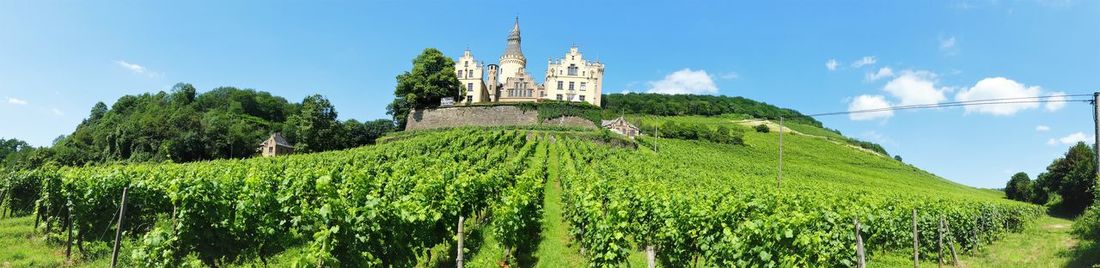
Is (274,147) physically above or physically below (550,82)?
below

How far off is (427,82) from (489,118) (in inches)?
395

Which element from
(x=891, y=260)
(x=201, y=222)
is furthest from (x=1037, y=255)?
(x=201, y=222)

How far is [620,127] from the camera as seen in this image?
64.8 meters

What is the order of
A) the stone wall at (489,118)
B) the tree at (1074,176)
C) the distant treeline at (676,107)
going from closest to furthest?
the tree at (1074,176)
the stone wall at (489,118)
the distant treeline at (676,107)

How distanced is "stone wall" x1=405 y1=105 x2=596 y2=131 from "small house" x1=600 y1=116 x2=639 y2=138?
1605 mm

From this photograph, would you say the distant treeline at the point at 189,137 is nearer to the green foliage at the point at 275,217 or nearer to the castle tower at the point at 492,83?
the castle tower at the point at 492,83

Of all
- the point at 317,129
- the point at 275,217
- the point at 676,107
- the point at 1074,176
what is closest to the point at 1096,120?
the point at 275,217

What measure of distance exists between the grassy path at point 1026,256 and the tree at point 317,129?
56864 millimetres

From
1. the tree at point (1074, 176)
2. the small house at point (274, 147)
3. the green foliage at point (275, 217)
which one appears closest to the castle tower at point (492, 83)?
the small house at point (274, 147)

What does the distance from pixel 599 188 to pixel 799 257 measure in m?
8.86

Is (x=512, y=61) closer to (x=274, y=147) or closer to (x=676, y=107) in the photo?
(x=274, y=147)

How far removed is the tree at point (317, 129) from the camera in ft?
199

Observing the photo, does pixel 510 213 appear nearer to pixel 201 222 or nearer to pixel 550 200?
pixel 201 222

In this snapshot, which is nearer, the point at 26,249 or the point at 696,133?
the point at 26,249
